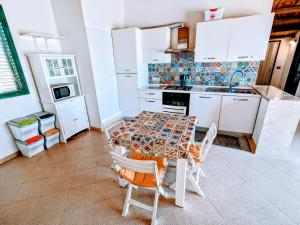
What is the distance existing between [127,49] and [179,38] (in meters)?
1.09

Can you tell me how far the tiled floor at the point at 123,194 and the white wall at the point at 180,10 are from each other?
2454 millimetres

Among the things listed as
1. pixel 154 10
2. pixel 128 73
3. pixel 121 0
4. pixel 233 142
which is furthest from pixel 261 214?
pixel 121 0

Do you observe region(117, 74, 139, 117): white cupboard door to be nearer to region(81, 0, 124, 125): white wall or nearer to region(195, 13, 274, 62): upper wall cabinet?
region(81, 0, 124, 125): white wall

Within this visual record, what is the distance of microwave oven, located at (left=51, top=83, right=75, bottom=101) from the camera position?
254cm

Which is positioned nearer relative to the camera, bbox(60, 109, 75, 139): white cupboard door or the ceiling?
bbox(60, 109, 75, 139): white cupboard door

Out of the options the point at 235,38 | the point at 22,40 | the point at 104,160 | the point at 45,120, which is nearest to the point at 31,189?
the point at 104,160

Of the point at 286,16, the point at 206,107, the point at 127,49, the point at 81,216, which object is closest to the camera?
the point at 81,216

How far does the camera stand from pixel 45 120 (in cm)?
249

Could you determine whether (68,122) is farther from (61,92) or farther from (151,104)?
(151,104)

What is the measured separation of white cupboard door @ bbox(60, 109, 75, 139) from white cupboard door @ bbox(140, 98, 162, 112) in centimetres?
142

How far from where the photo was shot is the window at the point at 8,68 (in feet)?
7.13

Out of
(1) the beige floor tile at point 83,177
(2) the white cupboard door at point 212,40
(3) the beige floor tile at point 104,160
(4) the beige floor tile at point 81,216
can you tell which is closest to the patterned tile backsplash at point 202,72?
(2) the white cupboard door at point 212,40

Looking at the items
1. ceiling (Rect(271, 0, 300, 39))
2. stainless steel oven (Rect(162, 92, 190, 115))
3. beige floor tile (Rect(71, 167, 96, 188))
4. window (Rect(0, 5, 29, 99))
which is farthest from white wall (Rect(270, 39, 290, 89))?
window (Rect(0, 5, 29, 99))

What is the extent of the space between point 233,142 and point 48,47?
12.3 feet
